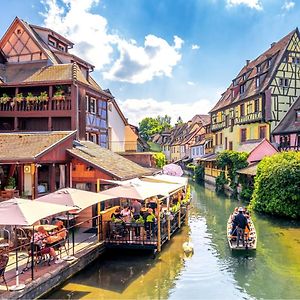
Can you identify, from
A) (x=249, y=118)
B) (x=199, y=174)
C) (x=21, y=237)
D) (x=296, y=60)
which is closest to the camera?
(x=21, y=237)

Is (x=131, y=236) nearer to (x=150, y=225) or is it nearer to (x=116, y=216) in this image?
(x=150, y=225)

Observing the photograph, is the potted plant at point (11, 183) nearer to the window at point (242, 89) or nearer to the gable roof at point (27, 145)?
the gable roof at point (27, 145)

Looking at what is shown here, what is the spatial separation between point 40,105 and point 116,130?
40.0 feet

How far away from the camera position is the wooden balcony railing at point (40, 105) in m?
21.5

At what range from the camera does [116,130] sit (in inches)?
1318

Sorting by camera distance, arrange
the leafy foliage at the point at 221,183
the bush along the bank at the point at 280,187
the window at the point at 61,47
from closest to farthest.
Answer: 1. the bush along the bank at the point at 280,187
2. the window at the point at 61,47
3. the leafy foliage at the point at 221,183

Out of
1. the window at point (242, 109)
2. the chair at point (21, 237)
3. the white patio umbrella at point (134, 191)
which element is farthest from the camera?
the window at point (242, 109)

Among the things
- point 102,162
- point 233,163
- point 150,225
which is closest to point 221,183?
point 233,163

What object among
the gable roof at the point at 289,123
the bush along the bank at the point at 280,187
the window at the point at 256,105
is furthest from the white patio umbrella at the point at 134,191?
the window at the point at 256,105

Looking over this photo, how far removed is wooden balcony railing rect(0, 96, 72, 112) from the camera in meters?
21.5

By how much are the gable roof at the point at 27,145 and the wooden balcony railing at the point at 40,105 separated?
3300mm

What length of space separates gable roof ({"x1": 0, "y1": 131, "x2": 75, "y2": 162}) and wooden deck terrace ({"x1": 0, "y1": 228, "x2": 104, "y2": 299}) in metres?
4.17

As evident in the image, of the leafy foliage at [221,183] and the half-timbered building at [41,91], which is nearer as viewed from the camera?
the half-timbered building at [41,91]

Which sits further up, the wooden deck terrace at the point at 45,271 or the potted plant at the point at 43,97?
the potted plant at the point at 43,97
